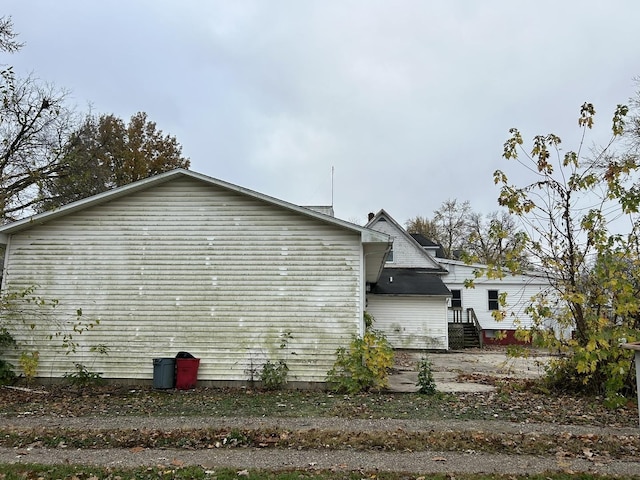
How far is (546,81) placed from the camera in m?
12.9

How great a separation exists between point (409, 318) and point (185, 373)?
14.0m

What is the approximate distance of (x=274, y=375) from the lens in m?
10.3

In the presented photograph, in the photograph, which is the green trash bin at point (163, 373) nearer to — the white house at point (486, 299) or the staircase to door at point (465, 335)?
the staircase to door at point (465, 335)

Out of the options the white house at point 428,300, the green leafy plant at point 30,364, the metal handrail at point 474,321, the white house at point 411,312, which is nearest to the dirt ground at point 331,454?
the green leafy plant at point 30,364

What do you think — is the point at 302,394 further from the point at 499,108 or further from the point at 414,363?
the point at 499,108

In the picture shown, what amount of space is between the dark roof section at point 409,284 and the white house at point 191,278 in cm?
1108

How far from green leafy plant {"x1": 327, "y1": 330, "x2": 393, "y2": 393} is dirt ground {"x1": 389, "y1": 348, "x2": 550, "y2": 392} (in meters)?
0.79

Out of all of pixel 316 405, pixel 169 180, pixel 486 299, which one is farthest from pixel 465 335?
pixel 169 180

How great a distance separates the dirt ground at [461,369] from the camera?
11.2 meters

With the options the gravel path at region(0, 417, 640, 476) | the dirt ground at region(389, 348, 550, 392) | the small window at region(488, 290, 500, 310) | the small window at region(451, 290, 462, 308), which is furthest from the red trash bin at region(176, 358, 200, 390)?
the small window at region(488, 290, 500, 310)

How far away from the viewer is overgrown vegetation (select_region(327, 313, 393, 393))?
10016 mm

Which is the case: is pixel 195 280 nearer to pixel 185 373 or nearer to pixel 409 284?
pixel 185 373

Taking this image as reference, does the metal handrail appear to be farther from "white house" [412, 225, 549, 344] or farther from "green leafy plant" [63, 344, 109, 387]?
"green leafy plant" [63, 344, 109, 387]

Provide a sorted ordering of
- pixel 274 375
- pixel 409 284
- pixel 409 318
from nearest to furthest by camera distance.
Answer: pixel 274 375 < pixel 409 318 < pixel 409 284
